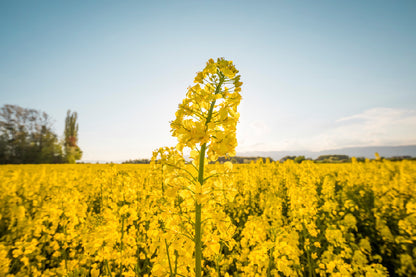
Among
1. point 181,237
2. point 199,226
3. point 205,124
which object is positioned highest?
point 205,124

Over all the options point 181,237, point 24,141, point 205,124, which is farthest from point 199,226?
point 24,141

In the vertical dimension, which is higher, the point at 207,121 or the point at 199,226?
the point at 207,121

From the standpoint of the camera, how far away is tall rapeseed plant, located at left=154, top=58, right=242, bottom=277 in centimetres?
137

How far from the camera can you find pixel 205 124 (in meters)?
1.42

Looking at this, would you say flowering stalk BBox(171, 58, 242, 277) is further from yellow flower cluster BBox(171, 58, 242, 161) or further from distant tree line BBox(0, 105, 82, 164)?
distant tree line BBox(0, 105, 82, 164)

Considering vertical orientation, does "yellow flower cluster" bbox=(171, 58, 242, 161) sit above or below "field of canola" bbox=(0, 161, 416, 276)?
above

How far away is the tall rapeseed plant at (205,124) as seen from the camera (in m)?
1.37

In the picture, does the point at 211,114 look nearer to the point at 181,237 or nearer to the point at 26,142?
the point at 181,237

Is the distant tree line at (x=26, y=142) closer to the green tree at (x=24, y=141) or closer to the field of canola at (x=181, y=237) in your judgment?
the green tree at (x=24, y=141)

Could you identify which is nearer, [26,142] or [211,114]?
[211,114]

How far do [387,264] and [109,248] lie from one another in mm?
5820

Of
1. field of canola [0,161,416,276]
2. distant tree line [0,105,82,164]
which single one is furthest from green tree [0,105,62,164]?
field of canola [0,161,416,276]

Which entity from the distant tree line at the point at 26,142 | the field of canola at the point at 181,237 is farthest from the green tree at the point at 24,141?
the field of canola at the point at 181,237

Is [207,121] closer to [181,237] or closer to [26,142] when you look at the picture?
[181,237]
